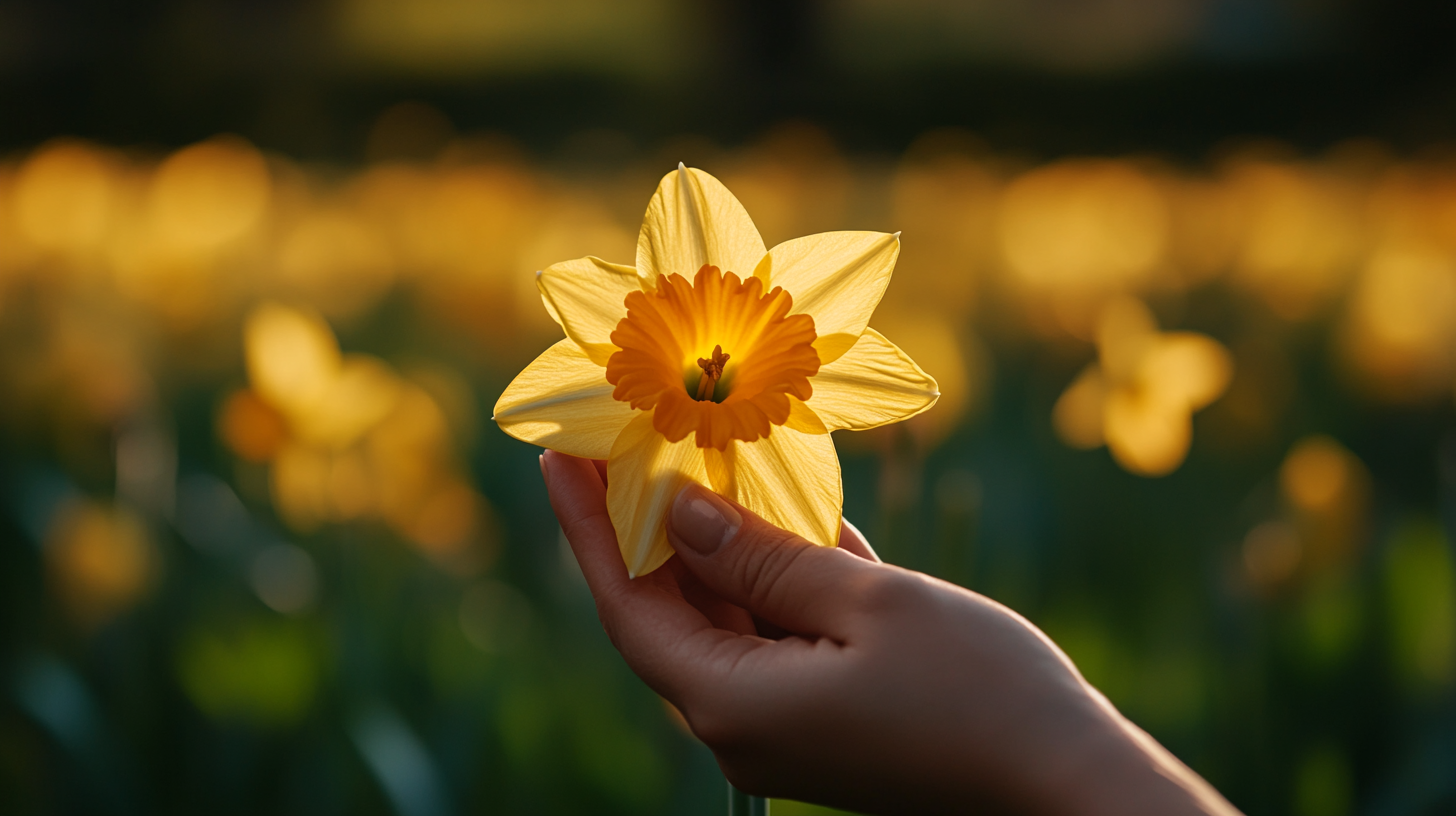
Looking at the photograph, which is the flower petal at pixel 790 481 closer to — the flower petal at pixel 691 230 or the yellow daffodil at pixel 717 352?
the yellow daffodil at pixel 717 352

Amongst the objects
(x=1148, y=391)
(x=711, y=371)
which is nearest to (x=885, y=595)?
(x=711, y=371)

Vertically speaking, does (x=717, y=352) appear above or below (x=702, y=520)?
above

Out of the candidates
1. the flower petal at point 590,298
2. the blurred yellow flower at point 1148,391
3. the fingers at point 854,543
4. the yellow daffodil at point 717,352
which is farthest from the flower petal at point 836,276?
the blurred yellow flower at point 1148,391

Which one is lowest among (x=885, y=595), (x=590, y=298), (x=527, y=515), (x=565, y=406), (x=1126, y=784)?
(x=527, y=515)

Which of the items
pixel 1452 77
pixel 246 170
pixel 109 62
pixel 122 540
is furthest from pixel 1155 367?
pixel 109 62

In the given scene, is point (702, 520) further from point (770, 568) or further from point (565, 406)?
point (565, 406)
